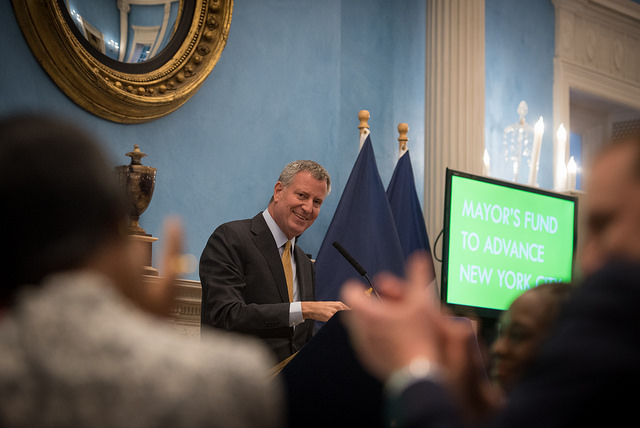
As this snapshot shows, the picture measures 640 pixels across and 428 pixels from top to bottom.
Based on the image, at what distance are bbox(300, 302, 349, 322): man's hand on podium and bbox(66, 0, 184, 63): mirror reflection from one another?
1.73m

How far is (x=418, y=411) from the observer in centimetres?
84

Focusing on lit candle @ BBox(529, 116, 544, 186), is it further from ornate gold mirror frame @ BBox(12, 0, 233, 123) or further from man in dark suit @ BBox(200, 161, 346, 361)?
ornate gold mirror frame @ BBox(12, 0, 233, 123)

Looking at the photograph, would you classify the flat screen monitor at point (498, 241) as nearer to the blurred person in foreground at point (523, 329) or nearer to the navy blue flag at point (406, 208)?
the navy blue flag at point (406, 208)

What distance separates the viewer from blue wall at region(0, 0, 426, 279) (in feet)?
12.7

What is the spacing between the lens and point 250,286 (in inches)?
128

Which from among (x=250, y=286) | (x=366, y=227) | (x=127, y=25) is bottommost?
(x=250, y=286)

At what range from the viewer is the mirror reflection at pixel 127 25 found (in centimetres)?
364

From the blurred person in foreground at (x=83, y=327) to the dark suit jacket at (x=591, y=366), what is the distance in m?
0.26

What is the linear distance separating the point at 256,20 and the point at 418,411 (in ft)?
13.0

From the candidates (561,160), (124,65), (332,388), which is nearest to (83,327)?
(332,388)

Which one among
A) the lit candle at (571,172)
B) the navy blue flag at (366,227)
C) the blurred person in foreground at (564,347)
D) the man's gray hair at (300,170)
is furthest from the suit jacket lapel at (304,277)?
the lit candle at (571,172)

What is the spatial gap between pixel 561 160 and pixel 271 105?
2.58 metres

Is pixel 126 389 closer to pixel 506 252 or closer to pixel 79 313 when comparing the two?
pixel 79 313

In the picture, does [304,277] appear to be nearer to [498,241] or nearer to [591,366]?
[498,241]
